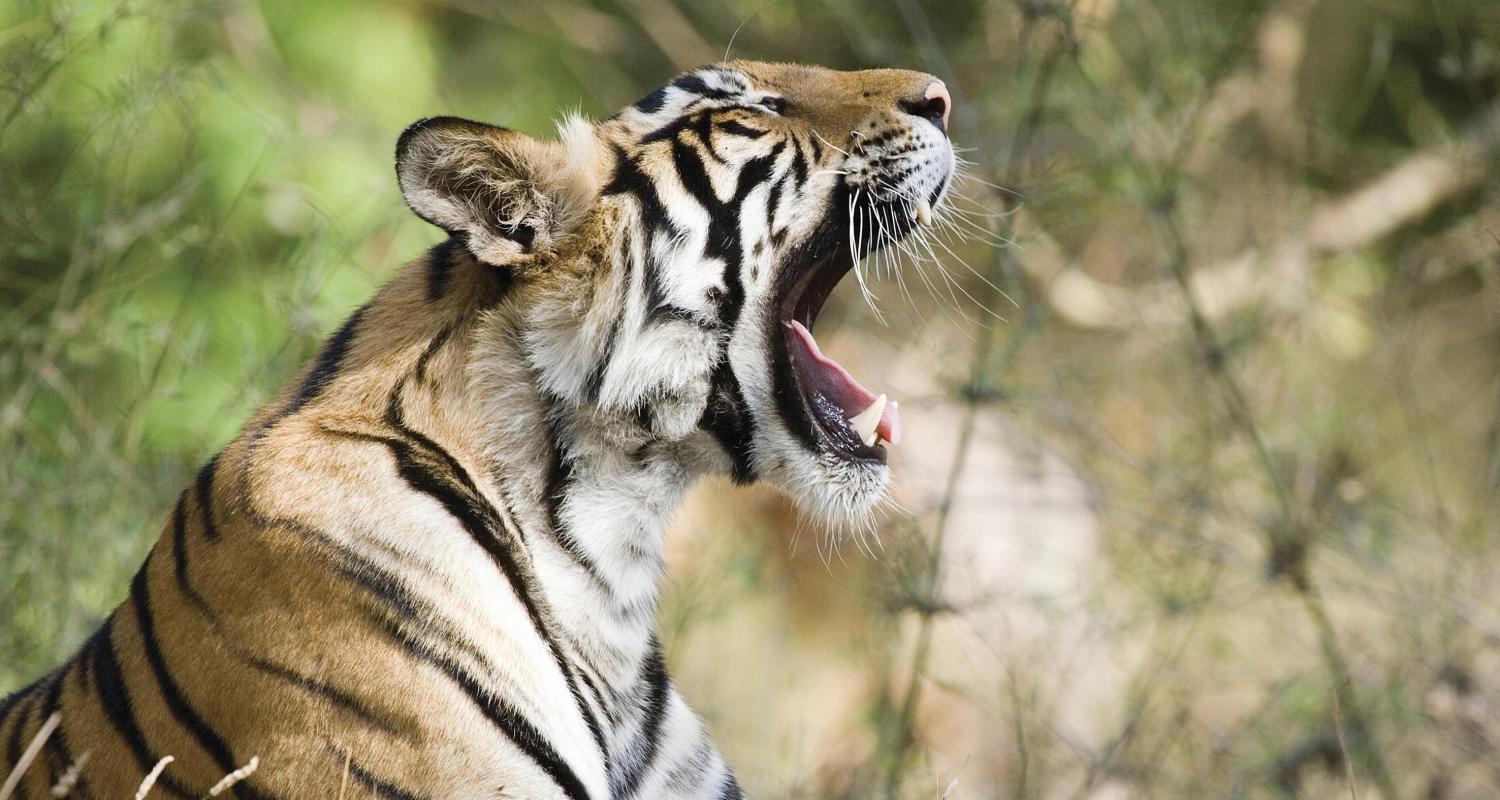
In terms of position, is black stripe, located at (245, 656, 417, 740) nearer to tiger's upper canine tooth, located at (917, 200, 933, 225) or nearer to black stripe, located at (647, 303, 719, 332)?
black stripe, located at (647, 303, 719, 332)

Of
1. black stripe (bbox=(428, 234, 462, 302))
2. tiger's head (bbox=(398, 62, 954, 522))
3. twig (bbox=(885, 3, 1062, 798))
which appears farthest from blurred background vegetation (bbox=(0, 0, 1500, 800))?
black stripe (bbox=(428, 234, 462, 302))

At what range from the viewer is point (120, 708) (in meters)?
2.05

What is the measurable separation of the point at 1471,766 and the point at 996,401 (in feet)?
4.85

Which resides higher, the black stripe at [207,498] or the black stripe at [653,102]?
the black stripe at [653,102]

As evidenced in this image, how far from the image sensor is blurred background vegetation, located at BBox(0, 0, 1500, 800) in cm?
342

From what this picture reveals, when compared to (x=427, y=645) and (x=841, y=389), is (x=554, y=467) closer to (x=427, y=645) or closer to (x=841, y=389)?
(x=427, y=645)

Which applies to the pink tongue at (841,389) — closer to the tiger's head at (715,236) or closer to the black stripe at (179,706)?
the tiger's head at (715,236)

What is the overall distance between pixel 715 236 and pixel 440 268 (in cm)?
42

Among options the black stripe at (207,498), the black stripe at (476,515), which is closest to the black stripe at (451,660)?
the black stripe at (476,515)

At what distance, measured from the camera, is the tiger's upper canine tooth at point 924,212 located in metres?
2.50

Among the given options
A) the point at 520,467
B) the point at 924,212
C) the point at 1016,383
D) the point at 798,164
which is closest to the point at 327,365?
the point at 520,467

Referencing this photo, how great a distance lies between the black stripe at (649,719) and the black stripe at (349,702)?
384 millimetres

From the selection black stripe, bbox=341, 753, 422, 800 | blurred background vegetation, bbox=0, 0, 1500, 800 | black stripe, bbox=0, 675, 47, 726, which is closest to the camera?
black stripe, bbox=341, 753, 422, 800

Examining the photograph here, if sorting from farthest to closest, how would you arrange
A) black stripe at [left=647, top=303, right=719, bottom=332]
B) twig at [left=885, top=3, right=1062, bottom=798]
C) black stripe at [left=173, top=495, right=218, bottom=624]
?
1. twig at [left=885, top=3, right=1062, bottom=798]
2. black stripe at [left=647, top=303, right=719, bottom=332]
3. black stripe at [left=173, top=495, right=218, bottom=624]
